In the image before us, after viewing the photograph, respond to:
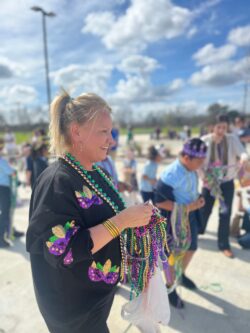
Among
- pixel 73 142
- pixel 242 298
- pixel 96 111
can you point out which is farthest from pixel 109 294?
pixel 242 298

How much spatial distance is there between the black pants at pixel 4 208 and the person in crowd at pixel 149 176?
2165 millimetres

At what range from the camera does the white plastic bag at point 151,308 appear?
5.53 feet

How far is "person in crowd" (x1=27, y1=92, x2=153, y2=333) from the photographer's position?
111cm

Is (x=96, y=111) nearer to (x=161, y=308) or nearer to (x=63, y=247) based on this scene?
(x=63, y=247)

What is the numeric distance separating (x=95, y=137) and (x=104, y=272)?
696 millimetres

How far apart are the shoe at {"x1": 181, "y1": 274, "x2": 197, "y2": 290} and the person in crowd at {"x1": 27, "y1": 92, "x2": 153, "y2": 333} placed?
5.64 ft

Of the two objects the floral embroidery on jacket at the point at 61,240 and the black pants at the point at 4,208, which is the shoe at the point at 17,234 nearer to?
the black pants at the point at 4,208

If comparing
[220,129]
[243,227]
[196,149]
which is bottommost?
[243,227]

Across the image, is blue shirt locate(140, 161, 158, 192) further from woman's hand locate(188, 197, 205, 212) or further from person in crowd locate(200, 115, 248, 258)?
woman's hand locate(188, 197, 205, 212)

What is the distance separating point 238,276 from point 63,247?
270 centimetres

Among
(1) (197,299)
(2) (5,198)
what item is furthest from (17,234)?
(1) (197,299)

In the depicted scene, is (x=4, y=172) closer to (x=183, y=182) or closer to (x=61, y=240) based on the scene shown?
(x=183, y=182)

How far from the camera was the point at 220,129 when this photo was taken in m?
3.27

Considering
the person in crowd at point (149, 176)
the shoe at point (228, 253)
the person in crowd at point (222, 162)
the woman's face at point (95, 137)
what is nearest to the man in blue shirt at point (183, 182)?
the person in crowd at point (222, 162)
